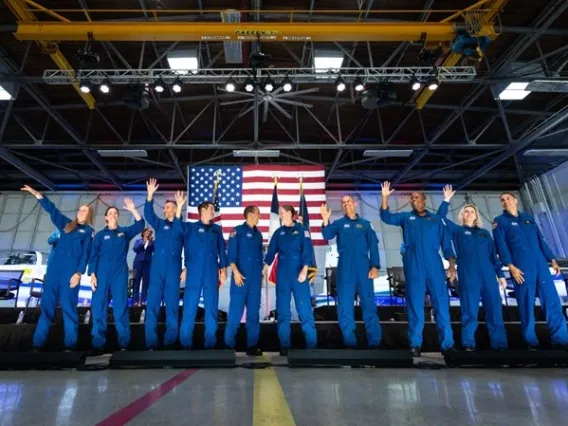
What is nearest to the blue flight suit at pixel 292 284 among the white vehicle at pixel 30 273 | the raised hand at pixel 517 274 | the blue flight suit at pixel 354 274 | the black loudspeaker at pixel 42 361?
the blue flight suit at pixel 354 274

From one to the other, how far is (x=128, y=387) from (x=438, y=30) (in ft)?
26.6

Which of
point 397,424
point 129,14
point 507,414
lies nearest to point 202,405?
point 397,424

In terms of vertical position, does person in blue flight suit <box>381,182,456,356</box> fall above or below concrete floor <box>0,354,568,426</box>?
above

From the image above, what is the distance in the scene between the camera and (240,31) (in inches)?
272

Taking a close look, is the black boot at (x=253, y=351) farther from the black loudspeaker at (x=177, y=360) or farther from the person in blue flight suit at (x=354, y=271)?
the person in blue flight suit at (x=354, y=271)

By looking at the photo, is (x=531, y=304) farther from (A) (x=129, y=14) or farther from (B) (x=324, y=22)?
(A) (x=129, y=14)

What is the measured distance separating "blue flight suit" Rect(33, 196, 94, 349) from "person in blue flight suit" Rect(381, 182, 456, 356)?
3.84 metres

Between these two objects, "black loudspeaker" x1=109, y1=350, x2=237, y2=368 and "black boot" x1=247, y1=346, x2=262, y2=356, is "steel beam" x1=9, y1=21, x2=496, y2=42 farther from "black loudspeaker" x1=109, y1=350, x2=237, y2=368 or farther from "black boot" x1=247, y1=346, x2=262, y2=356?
"black loudspeaker" x1=109, y1=350, x2=237, y2=368

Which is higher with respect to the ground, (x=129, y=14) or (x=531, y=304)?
(x=129, y=14)

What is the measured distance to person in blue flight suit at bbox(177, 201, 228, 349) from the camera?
12.9ft

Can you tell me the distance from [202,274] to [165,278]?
Result: 465mm

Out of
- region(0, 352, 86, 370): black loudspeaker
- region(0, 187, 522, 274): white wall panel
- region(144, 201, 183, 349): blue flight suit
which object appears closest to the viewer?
region(0, 352, 86, 370): black loudspeaker

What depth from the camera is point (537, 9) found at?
293 inches

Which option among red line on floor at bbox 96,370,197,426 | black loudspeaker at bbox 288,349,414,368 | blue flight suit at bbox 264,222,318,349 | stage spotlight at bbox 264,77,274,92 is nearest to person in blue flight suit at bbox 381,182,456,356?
black loudspeaker at bbox 288,349,414,368
